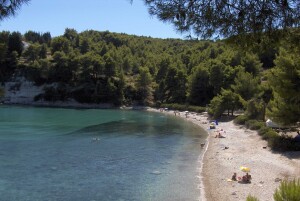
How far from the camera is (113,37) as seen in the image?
17625 cm

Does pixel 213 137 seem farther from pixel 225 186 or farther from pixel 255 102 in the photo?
pixel 225 186

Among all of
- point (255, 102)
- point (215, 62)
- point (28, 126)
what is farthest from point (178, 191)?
point (215, 62)

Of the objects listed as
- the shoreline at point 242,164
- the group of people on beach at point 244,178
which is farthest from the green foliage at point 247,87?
the group of people on beach at point 244,178

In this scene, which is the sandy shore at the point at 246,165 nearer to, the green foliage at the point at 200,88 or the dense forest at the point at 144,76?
the dense forest at the point at 144,76

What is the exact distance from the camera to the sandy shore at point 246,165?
2183 cm

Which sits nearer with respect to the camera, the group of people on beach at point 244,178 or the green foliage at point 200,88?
the group of people on beach at point 244,178

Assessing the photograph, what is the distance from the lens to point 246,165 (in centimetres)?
2833

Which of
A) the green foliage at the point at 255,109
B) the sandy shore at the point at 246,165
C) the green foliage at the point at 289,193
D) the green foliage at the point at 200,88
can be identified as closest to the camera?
the green foliage at the point at 289,193

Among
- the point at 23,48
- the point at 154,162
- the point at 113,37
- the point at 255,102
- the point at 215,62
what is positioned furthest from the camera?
the point at 113,37

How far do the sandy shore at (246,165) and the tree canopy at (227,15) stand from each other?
1409 cm

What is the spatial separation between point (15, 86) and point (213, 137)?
7837 centimetres

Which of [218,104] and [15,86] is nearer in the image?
[218,104]

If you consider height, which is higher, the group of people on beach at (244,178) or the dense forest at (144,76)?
the dense forest at (144,76)

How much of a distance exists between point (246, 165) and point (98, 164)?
40.3 ft
